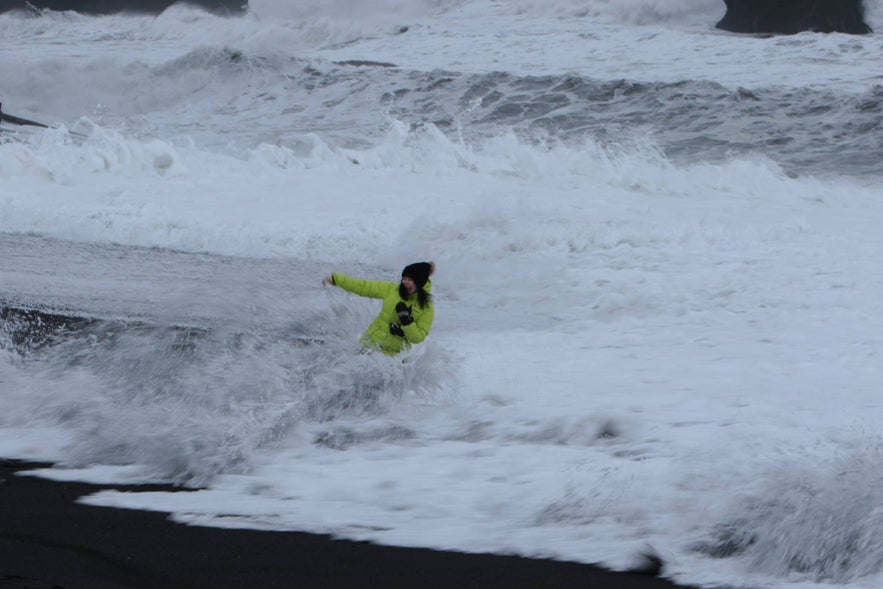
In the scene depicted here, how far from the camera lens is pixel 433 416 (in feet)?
22.7

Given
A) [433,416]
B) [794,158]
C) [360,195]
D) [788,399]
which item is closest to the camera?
[433,416]

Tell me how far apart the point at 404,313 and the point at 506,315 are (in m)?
3.91

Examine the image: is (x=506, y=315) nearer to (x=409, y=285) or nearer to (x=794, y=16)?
(x=409, y=285)

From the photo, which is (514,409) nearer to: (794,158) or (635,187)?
(635,187)

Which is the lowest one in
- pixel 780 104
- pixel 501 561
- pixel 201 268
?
pixel 501 561

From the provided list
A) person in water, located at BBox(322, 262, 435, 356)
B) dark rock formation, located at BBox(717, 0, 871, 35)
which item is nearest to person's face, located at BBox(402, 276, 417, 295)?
person in water, located at BBox(322, 262, 435, 356)

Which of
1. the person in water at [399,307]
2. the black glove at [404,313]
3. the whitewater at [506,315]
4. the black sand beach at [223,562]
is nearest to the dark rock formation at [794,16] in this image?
the whitewater at [506,315]

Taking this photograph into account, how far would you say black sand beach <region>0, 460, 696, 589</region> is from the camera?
394 centimetres

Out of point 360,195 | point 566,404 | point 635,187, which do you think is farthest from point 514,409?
point 635,187

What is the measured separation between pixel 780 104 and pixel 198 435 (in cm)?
2143

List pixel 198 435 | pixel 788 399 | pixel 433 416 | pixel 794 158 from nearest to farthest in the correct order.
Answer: pixel 198 435 → pixel 433 416 → pixel 788 399 → pixel 794 158

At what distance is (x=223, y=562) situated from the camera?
13.6ft

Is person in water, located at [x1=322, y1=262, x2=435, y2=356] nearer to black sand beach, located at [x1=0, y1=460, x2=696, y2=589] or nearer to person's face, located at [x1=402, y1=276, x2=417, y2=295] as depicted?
person's face, located at [x1=402, y1=276, x2=417, y2=295]

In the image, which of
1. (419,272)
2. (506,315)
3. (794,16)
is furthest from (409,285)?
(794,16)
